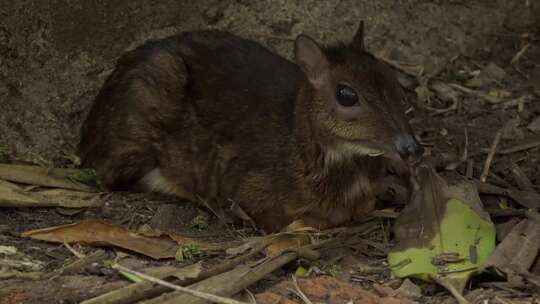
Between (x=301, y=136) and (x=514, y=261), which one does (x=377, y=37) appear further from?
(x=514, y=261)

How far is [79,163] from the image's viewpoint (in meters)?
6.93

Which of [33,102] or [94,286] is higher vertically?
[33,102]

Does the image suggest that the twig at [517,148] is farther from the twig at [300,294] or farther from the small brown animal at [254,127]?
the twig at [300,294]

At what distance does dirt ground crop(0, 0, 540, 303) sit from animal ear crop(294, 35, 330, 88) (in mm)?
1112

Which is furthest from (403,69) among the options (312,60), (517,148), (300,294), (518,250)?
(300,294)

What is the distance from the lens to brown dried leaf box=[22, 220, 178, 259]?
18.0ft

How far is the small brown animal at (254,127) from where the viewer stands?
18.7ft

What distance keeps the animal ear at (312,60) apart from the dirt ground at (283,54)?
111 centimetres

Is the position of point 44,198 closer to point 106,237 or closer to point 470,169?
point 106,237

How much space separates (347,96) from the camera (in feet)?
18.6

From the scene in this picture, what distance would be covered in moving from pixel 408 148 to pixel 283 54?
279cm

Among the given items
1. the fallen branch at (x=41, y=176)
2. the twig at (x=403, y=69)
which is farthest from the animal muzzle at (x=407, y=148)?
the twig at (x=403, y=69)

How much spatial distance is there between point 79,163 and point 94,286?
225 cm

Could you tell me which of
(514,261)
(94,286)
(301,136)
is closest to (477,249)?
(514,261)
